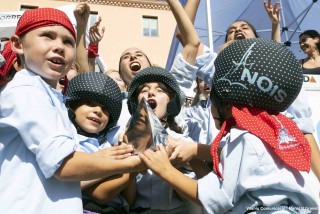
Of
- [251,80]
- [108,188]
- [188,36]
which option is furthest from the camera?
[188,36]

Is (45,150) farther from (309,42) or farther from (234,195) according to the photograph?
(309,42)

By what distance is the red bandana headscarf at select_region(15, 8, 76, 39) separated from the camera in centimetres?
155

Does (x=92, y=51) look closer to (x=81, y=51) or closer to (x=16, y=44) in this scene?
(x=81, y=51)

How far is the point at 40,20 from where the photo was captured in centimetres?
155

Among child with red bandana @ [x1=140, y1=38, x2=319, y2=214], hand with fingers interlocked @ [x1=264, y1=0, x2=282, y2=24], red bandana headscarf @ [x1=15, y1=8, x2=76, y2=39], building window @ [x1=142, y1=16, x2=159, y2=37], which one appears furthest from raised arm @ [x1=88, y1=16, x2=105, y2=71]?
building window @ [x1=142, y1=16, x2=159, y2=37]

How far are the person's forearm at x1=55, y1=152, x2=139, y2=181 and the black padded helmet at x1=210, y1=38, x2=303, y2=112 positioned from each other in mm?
563

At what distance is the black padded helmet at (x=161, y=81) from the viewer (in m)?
2.21

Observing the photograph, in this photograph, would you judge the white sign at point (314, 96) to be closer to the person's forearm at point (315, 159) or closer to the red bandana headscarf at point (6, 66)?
the person's forearm at point (315, 159)

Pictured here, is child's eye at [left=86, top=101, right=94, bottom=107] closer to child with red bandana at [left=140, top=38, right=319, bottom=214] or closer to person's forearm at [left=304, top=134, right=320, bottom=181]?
child with red bandana at [left=140, top=38, right=319, bottom=214]

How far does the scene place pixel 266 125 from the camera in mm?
1543

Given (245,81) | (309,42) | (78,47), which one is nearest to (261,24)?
(309,42)

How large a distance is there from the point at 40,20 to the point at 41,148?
55 cm

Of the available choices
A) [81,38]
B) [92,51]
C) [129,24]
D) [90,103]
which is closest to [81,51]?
[81,38]

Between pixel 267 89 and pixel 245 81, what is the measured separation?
92 millimetres
